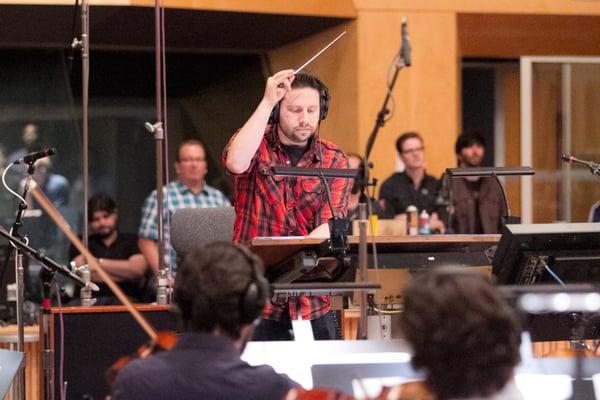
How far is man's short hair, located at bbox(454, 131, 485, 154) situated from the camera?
27.1 feet

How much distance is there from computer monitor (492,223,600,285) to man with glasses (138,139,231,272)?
4.14 metres

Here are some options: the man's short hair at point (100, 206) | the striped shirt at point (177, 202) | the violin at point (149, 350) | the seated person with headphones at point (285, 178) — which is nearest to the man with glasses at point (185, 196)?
the striped shirt at point (177, 202)

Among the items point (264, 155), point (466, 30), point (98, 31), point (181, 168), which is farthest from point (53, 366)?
point (466, 30)

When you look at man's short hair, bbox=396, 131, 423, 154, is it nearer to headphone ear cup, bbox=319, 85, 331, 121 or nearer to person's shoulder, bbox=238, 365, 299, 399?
headphone ear cup, bbox=319, 85, 331, 121

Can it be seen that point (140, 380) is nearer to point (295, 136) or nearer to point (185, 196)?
point (295, 136)

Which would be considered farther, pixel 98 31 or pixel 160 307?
pixel 98 31

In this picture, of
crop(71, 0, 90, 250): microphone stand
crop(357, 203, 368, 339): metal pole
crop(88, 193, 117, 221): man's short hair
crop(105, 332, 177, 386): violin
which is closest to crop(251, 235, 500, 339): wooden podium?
crop(357, 203, 368, 339): metal pole

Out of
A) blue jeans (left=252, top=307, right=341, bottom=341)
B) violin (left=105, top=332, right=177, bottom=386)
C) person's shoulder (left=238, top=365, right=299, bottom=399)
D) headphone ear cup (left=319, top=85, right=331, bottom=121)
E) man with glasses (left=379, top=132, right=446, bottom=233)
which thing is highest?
headphone ear cup (left=319, top=85, right=331, bottom=121)

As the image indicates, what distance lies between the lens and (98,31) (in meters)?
8.86

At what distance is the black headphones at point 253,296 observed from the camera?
101 inches

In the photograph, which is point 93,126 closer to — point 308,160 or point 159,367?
point 308,160

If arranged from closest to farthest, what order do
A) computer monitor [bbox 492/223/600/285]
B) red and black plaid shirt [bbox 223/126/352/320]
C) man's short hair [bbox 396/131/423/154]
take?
computer monitor [bbox 492/223/600/285] → red and black plaid shirt [bbox 223/126/352/320] → man's short hair [bbox 396/131/423/154]

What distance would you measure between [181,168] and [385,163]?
5.57ft

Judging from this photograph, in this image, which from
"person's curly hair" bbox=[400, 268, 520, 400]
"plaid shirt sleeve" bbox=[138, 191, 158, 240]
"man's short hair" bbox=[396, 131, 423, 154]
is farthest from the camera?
"man's short hair" bbox=[396, 131, 423, 154]
